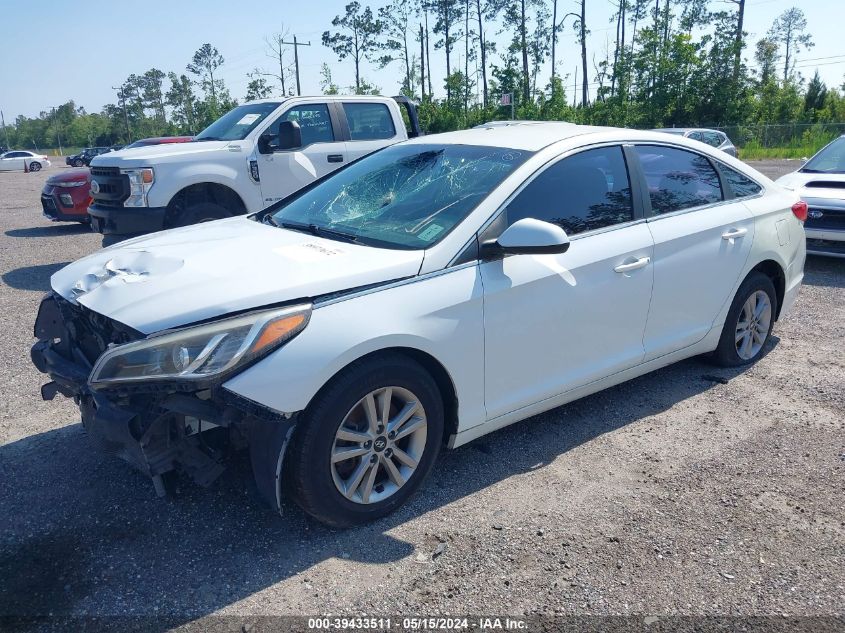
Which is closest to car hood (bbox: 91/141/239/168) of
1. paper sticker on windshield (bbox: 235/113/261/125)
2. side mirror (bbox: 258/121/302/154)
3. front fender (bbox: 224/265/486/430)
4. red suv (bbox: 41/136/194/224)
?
side mirror (bbox: 258/121/302/154)

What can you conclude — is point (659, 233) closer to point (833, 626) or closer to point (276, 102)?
point (833, 626)

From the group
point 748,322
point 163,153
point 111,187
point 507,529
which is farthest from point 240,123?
point 507,529

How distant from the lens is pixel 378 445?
9.98 feet

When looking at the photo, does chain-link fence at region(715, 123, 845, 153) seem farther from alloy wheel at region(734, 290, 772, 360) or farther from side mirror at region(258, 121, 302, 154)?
alloy wheel at region(734, 290, 772, 360)

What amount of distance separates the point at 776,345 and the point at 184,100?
78948mm

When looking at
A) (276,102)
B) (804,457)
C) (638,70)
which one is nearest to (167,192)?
(276,102)

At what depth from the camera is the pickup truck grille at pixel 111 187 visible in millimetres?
7508

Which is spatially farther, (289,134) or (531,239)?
(289,134)

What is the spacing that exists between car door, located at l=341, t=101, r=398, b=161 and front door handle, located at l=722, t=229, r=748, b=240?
5.07 metres

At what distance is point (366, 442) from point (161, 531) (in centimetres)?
101

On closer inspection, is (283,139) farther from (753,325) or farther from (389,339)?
(389,339)

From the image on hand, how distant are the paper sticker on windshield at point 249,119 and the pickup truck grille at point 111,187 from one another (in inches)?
64.5

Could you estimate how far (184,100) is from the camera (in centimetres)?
7512

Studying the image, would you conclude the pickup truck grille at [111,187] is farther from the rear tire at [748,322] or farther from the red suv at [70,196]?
the rear tire at [748,322]
